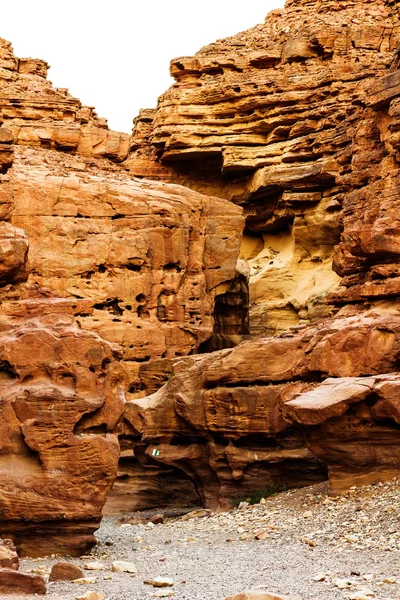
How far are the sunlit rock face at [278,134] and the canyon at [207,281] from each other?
102 mm

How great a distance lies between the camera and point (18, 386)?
18625mm

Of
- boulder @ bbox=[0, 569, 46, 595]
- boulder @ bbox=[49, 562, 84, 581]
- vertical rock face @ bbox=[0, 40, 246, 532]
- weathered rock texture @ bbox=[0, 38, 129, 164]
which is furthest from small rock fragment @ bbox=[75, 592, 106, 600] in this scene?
weathered rock texture @ bbox=[0, 38, 129, 164]

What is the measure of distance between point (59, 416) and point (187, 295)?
19684 millimetres

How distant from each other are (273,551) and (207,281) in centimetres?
2178

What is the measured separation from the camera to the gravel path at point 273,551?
14.2m

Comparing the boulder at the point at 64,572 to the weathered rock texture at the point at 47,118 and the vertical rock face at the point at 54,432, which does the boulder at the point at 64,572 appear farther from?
the weathered rock texture at the point at 47,118

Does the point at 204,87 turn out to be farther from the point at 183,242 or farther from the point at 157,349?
the point at 157,349

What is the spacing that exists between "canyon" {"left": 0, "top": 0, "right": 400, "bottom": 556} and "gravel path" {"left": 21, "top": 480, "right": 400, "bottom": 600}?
129 centimetres

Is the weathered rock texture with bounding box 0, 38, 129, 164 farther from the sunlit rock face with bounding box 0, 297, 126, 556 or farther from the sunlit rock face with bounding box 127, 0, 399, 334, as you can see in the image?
the sunlit rock face with bounding box 0, 297, 126, 556

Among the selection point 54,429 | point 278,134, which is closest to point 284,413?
Result: point 54,429

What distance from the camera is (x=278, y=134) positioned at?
4688 centimetres

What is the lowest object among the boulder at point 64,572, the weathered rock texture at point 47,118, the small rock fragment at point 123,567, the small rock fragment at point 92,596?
the small rock fragment at point 123,567

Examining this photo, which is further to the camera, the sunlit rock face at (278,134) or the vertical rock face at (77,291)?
the sunlit rock face at (278,134)

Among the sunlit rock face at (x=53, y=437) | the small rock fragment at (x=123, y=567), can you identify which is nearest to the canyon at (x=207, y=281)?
the sunlit rock face at (x=53, y=437)
